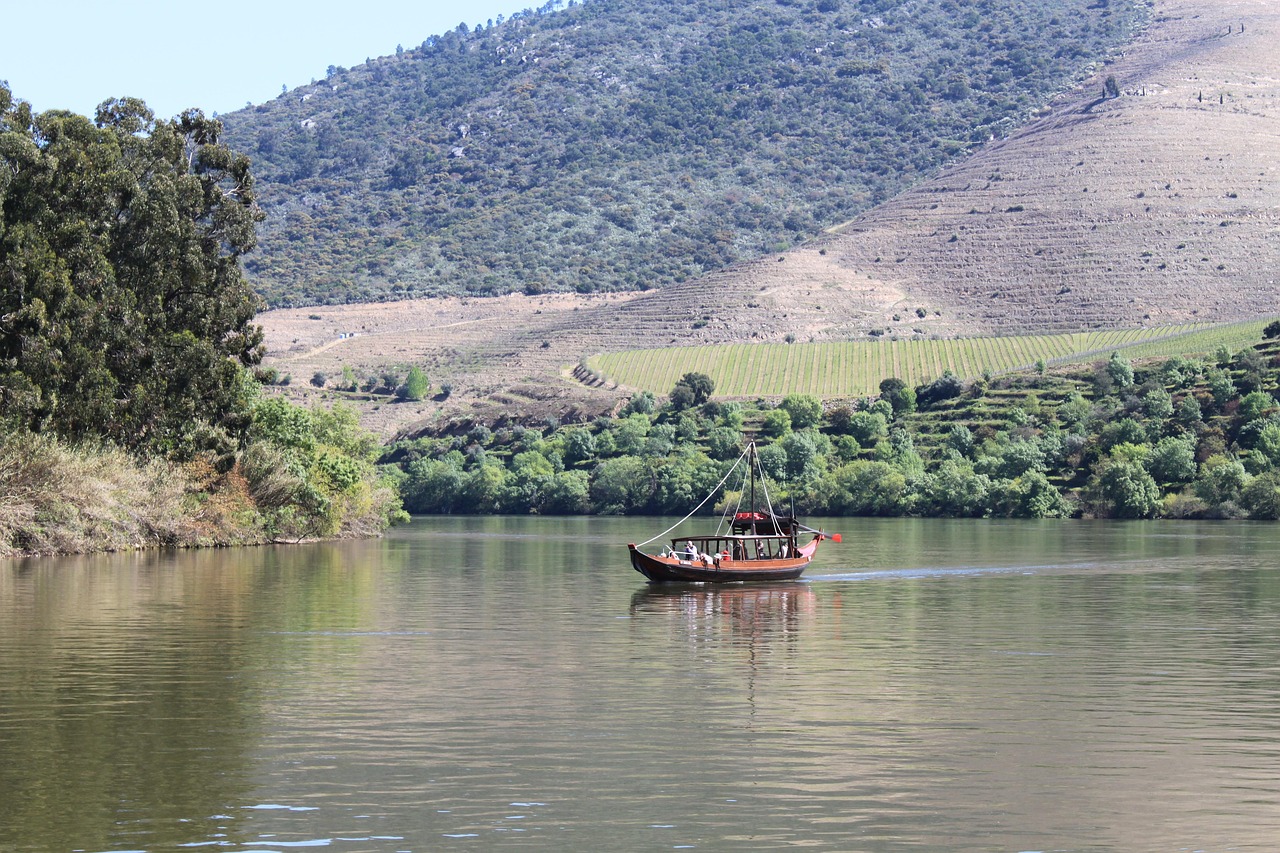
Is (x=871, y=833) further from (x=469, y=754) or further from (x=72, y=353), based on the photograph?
(x=72, y=353)

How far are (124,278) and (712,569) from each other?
84.5 ft

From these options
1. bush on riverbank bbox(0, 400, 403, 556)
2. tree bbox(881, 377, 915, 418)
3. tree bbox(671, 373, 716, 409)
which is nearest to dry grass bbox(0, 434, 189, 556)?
bush on riverbank bbox(0, 400, 403, 556)

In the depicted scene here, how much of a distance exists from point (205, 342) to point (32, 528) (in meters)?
9.61

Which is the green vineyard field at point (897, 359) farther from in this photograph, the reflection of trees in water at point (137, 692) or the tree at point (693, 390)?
the reflection of trees in water at point (137, 692)

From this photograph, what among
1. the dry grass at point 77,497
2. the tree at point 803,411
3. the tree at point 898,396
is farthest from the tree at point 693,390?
the dry grass at point 77,497

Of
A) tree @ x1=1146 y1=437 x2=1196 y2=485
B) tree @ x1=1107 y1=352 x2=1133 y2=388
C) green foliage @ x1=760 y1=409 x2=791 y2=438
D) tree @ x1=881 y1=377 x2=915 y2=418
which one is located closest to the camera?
tree @ x1=1146 y1=437 x2=1196 y2=485

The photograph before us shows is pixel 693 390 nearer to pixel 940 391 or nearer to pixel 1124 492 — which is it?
pixel 940 391

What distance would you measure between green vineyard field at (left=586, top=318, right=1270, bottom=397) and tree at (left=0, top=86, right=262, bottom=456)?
109 meters

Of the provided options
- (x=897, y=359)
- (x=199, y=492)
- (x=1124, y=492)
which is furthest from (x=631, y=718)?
(x=897, y=359)

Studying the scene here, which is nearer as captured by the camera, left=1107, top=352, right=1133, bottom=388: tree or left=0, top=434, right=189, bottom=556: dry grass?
left=0, top=434, right=189, bottom=556: dry grass

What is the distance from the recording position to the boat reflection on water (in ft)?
142

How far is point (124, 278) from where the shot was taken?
6575cm

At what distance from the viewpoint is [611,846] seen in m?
18.5

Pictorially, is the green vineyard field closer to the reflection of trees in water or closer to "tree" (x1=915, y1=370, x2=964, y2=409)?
"tree" (x1=915, y1=370, x2=964, y2=409)
